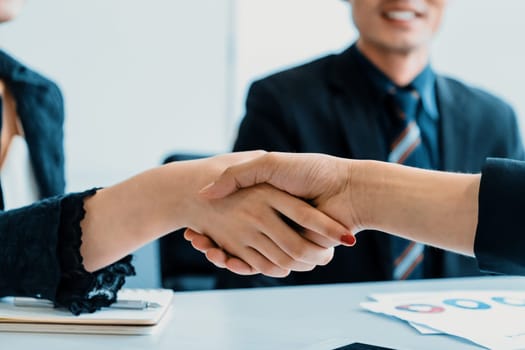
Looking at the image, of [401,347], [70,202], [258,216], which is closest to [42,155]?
[70,202]

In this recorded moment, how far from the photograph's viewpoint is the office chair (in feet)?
5.41

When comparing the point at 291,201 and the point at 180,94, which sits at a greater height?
the point at 291,201

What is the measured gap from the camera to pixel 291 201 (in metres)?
0.99

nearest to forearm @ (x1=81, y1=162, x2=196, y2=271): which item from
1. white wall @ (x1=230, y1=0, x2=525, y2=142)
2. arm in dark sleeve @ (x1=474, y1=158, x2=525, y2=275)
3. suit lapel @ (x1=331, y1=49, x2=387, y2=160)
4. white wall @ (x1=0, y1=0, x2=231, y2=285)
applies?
arm in dark sleeve @ (x1=474, y1=158, x2=525, y2=275)

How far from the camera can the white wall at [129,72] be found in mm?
2945

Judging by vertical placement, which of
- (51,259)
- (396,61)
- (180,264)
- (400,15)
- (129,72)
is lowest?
(180,264)

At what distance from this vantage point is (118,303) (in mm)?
951

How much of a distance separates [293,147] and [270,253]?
0.62m

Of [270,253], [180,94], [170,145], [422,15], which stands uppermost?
[422,15]

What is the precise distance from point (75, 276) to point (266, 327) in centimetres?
26

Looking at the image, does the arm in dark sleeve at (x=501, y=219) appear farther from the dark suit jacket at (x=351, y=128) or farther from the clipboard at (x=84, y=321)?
the dark suit jacket at (x=351, y=128)

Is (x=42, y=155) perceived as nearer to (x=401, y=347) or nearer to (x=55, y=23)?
(x=401, y=347)

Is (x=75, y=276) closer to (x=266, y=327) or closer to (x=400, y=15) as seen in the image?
(x=266, y=327)

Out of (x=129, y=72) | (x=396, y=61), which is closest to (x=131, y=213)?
(x=396, y=61)
